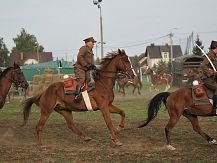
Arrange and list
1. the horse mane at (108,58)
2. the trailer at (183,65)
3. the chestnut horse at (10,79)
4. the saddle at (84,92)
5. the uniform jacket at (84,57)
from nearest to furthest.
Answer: the saddle at (84,92) → the uniform jacket at (84,57) → the horse mane at (108,58) → the chestnut horse at (10,79) → the trailer at (183,65)

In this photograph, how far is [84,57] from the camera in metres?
10.9

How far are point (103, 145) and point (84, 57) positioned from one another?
2364 millimetres

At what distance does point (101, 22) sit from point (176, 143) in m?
27.1

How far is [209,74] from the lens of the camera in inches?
385

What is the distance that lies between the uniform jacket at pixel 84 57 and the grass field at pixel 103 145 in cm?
205

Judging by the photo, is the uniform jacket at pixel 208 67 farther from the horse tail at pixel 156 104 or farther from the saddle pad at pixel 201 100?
the horse tail at pixel 156 104

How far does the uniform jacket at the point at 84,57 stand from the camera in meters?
10.8

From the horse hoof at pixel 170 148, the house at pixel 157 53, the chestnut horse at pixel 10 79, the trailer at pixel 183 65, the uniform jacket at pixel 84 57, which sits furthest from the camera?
the house at pixel 157 53

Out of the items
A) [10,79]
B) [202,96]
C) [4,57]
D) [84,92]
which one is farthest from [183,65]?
[4,57]

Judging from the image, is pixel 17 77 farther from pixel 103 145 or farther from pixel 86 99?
pixel 103 145

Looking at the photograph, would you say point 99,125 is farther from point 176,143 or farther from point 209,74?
point 209,74

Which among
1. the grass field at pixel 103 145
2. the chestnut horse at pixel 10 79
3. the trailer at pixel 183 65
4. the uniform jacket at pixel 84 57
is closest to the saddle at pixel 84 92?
the uniform jacket at pixel 84 57

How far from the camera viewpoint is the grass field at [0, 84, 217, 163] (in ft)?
28.5

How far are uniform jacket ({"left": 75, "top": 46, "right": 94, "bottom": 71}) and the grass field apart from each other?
6.73 ft
